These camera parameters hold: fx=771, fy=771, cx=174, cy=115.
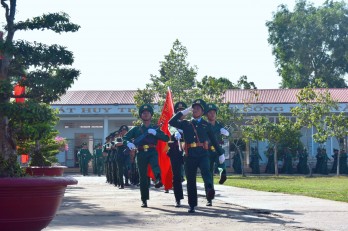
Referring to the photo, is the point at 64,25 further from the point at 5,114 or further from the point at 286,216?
the point at 286,216

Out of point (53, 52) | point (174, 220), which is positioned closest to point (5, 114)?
point (53, 52)

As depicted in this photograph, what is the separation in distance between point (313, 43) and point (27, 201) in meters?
63.4

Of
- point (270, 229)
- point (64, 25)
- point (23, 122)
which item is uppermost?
point (64, 25)

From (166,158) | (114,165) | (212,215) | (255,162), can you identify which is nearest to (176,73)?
(255,162)

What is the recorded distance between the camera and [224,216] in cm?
1029

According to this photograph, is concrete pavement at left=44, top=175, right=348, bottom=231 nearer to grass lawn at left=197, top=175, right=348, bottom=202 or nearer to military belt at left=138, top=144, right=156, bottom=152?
military belt at left=138, top=144, right=156, bottom=152

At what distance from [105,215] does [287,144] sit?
29.2 meters

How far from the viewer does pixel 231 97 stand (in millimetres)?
49594

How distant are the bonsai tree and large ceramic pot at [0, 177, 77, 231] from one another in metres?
0.95

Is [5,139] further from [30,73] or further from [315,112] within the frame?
[315,112]

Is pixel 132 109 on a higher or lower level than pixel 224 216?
higher

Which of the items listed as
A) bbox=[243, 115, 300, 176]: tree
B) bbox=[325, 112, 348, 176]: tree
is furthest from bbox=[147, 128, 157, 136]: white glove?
bbox=[325, 112, 348, 176]: tree

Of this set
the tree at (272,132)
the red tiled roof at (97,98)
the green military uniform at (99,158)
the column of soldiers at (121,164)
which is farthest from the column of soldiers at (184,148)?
the red tiled roof at (97,98)

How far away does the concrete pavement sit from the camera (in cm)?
881
